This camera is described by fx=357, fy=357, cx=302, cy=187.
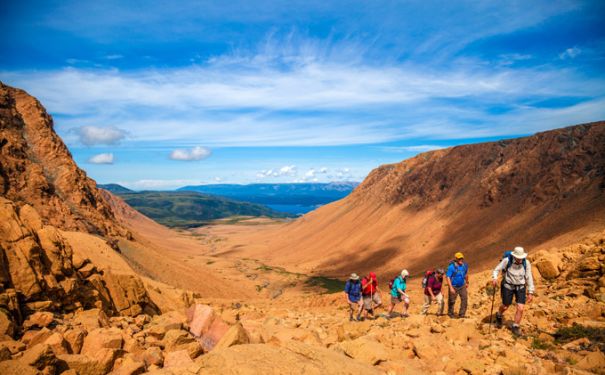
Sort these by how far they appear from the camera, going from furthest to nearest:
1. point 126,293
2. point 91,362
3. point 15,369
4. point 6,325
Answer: point 126,293
point 6,325
point 91,362
point 15,369

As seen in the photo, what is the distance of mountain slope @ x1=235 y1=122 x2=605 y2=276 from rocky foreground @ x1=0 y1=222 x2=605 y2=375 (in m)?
18.9

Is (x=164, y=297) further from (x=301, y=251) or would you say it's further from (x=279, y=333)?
(x=301, y=251)

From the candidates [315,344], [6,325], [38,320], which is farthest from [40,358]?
[315,344]

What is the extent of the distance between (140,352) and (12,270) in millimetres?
4302

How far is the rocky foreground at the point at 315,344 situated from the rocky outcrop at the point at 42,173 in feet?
51.5

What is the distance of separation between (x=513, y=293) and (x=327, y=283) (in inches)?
1255

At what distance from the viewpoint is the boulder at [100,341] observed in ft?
21.9

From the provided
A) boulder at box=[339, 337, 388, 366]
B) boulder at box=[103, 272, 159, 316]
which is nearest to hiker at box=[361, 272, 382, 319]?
boulder at box=[339, 337, 388, 366]

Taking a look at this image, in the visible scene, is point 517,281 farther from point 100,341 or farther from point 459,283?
point 100,341

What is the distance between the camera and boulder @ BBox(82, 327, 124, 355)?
668 centimetres

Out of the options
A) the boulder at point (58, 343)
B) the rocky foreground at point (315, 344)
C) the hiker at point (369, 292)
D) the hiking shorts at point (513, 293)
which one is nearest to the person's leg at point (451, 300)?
the rocky foreground at point (315, 344)

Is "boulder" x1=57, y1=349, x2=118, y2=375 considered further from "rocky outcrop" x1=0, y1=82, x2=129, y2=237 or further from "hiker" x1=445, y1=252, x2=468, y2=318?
"rocky outcrop" x1=0, y1=82, x2=129, y2=237

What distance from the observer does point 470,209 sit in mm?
46688

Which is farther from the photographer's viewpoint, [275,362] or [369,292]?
[369,292]
